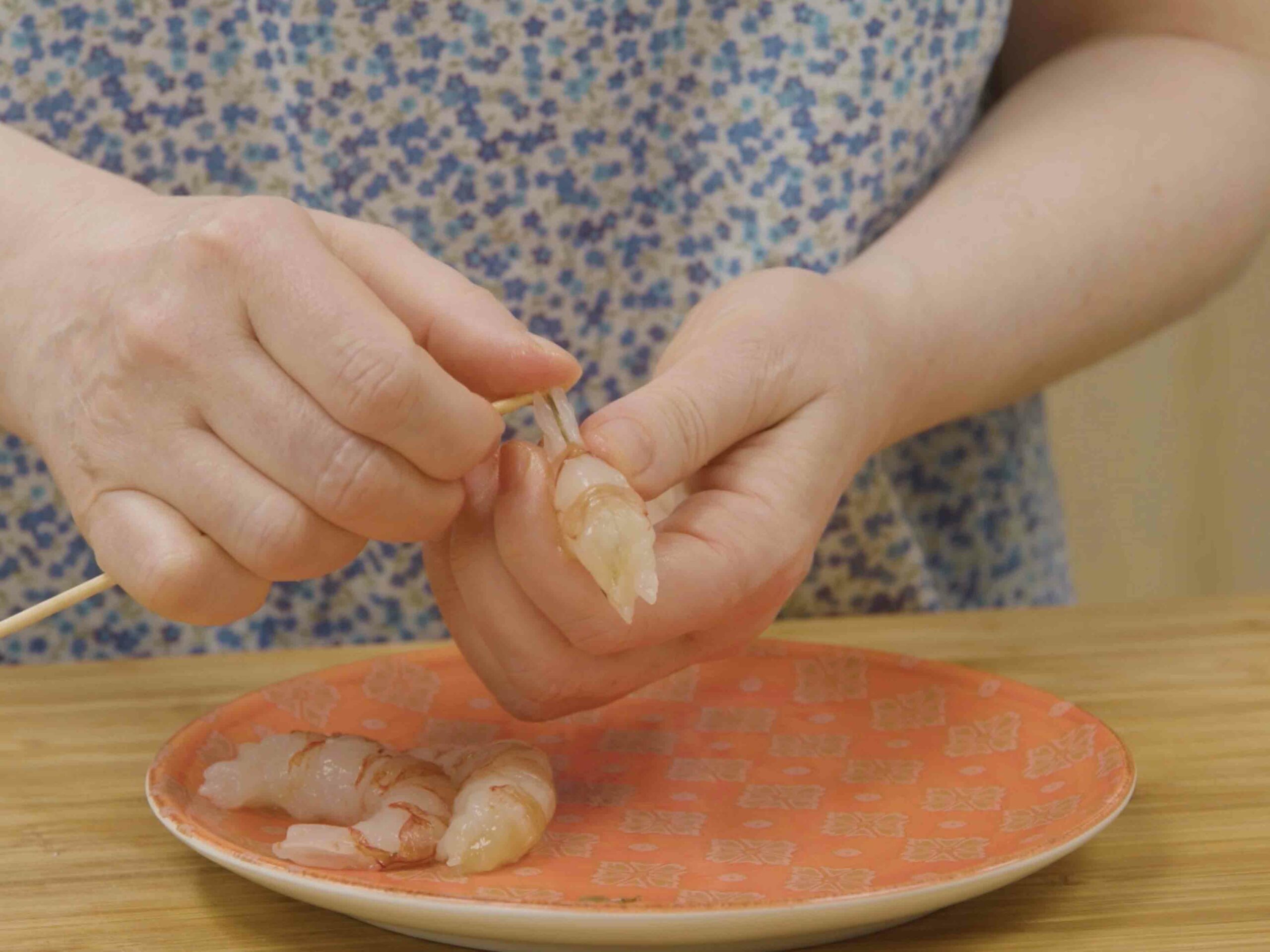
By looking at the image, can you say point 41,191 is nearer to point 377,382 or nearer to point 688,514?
point 377,382

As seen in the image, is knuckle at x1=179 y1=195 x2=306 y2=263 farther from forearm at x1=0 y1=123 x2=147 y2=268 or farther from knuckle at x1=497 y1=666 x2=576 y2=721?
knuckle at x1=497 y1=666 x2=576 y2=721

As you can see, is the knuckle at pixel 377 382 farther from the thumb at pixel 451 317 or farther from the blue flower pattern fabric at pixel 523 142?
the blue flower pattern fabric at pixel 523 142

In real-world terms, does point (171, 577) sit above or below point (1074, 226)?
below

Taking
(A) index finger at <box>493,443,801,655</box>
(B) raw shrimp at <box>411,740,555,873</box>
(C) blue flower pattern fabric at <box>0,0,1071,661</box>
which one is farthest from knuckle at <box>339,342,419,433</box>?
(C) blue flower pattern fabric at <box>0,0,1071,661</box>

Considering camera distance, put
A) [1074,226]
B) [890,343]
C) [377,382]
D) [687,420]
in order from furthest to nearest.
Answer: [1074,226], [890,343], [687,420], [377,382]

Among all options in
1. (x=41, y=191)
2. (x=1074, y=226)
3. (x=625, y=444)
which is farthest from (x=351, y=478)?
(x=1074, y=226)

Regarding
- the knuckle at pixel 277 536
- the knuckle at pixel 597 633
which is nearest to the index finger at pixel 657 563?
the knuckle at pixel 597 633

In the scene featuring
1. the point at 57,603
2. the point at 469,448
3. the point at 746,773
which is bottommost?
the point at 746,773
